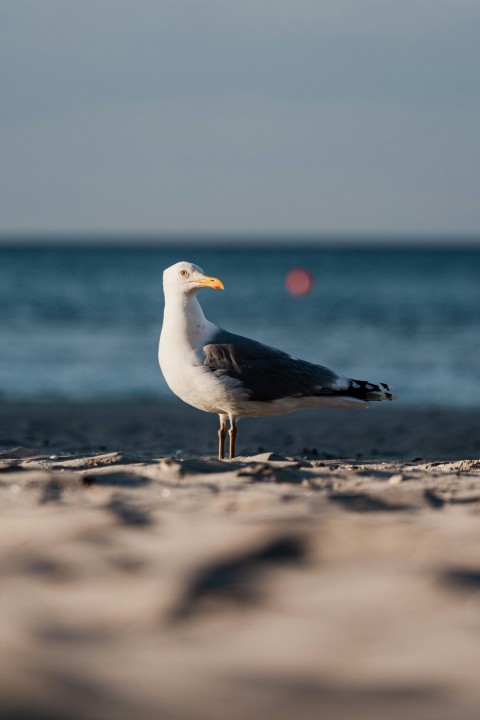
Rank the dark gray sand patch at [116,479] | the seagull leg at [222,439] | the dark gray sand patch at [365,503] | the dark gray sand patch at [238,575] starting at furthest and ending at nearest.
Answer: the seagull leg at [222,439], the dark gray sand patch at [116,479], the dark gray sand patch at [365,503], the dark gray sand patch at [238,575]

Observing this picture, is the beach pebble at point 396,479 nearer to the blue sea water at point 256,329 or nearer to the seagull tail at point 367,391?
the seagull tail at point 367,391

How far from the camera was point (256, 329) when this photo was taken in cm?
2941

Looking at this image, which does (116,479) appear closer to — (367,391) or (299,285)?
(367,391)

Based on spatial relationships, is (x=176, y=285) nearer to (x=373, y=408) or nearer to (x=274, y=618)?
(x=274, y=618)

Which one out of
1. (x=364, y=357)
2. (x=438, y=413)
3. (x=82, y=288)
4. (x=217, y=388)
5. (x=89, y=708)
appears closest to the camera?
(x=89, y=708)

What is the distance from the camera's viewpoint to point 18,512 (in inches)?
145

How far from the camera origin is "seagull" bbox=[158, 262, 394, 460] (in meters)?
6.02

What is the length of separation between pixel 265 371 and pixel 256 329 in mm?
23236

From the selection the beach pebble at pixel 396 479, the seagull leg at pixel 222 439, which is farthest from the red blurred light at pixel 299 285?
the beach pebble at pixel 396 479

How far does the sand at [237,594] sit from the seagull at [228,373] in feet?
4.88

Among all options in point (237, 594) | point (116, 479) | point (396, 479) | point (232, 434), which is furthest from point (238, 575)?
point (232, 434)

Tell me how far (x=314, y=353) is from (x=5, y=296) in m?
23.1

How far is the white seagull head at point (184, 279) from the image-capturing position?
6242 millimetres

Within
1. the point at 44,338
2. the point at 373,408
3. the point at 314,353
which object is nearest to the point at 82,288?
the point at 44,338
